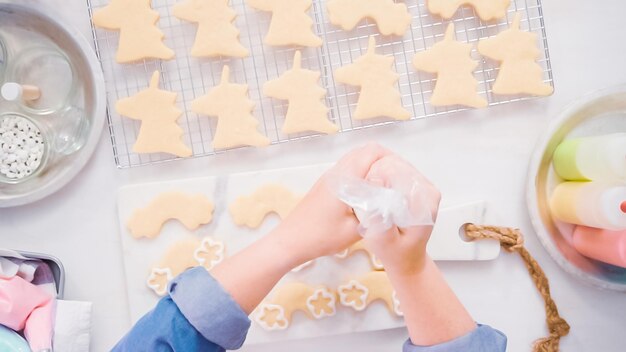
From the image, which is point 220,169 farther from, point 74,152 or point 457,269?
point 457,269

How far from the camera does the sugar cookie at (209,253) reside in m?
0.92

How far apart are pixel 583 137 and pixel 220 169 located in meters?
0.54

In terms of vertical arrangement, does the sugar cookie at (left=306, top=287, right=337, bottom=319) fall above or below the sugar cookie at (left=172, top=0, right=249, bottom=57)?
below

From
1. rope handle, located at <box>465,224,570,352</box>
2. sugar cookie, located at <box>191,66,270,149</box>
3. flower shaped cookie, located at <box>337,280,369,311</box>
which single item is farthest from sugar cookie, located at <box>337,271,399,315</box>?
sugar cookie, located at <box>191,66,270,149</box>

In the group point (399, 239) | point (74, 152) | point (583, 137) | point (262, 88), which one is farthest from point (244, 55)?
point (583, 137)

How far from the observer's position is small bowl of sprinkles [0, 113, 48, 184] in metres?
0.90

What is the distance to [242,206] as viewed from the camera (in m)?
0.93

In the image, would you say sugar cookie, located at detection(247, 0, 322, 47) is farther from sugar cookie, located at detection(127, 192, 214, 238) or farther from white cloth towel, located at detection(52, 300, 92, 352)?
white cloth towel, located at detection(52, 300, 92, 352)

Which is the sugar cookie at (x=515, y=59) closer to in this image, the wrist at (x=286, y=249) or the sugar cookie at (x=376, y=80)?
the sugar cookie at (x=376, y=80)

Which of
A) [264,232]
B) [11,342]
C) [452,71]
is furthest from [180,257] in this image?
[452,71]

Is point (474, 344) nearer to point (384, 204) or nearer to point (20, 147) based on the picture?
point (384, 204)

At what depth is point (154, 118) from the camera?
2.99 feet

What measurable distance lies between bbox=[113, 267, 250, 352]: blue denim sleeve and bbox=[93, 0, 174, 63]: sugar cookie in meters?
0.38

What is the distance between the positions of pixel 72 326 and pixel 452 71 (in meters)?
0.66
